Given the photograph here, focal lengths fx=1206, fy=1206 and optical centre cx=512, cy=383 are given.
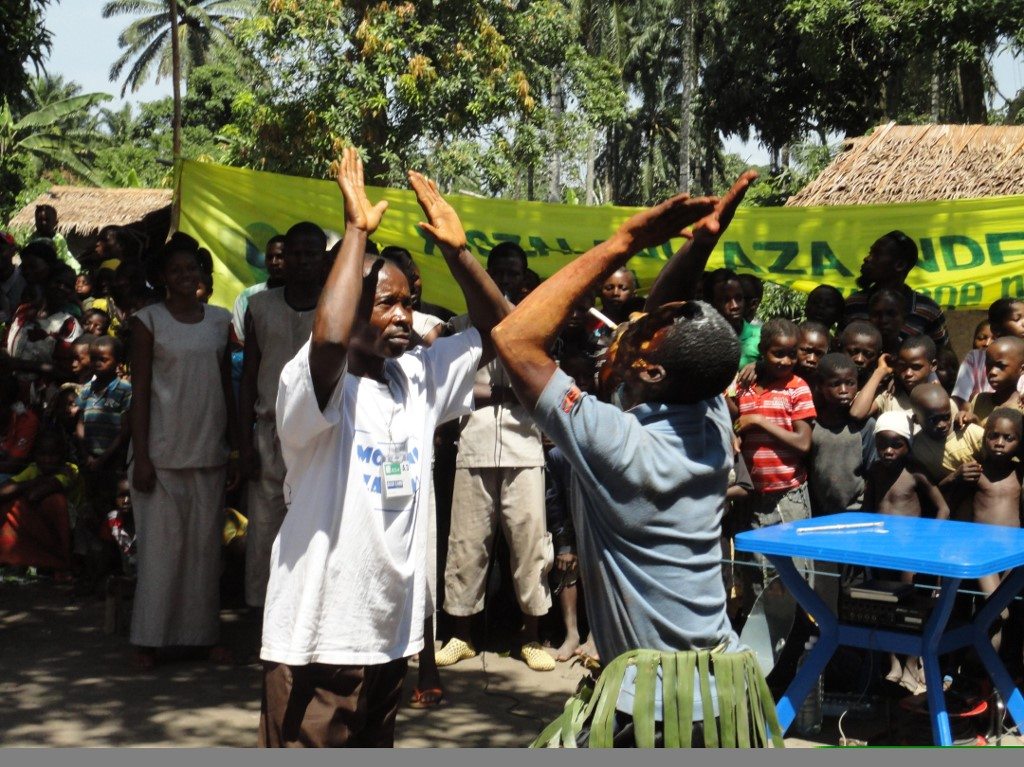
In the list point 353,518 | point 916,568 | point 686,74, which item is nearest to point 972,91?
point 686,74

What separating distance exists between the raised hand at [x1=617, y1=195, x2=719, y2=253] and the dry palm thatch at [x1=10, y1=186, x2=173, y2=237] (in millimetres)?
20067

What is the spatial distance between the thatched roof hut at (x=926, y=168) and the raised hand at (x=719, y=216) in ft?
27.8

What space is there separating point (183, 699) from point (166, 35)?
4252 centimetres

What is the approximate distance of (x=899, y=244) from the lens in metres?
6.54

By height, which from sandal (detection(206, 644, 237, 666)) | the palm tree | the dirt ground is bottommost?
the dirt ground

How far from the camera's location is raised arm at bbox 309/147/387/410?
2.88m

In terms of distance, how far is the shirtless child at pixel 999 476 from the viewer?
5.28 m

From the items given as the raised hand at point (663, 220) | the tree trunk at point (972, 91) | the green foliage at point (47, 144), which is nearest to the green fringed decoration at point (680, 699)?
the raised hand at point (663, 220)

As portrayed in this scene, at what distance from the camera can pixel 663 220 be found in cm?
279

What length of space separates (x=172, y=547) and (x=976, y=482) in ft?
12.3

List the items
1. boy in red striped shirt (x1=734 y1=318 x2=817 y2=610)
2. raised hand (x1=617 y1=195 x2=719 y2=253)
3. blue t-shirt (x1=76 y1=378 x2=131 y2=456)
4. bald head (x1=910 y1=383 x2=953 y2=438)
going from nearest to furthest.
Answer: raised hand (x1=617 y1=195 x2=719 y2=253), bald head (x1=910 y1=383 x2=953 y2=438), boy in red striped shirt (x1=734 y1=318 x2=817 y2=610), blue t-shirt (x1=76 y1=378 x2=131 y2=456)

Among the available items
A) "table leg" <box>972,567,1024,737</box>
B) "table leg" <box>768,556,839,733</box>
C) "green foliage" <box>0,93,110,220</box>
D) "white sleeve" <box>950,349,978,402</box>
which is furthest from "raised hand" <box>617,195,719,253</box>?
"green foliage" <box>0,93,110,220</box>

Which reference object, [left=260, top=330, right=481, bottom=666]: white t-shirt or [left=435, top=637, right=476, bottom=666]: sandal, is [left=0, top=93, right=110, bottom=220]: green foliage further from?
[left=260, top=330, right=481, bottom=666]: white t-shirt

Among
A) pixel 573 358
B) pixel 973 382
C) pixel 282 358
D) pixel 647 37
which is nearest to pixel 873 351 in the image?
pixel 973 382
